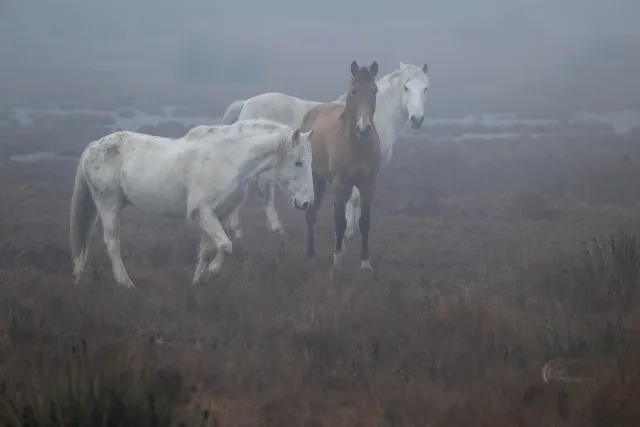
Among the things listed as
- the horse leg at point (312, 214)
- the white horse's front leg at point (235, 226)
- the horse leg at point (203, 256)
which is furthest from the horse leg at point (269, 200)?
the horse leg at point (203, 256)

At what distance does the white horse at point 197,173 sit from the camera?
8.09 metres

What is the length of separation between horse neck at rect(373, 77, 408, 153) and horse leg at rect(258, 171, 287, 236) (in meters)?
1.98

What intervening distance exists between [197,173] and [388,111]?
4.76 m

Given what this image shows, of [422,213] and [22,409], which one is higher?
[22,409]

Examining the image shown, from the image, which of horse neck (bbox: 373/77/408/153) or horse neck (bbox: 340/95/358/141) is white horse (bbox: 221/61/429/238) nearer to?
horse neck (bbox: 373/77/408/153)

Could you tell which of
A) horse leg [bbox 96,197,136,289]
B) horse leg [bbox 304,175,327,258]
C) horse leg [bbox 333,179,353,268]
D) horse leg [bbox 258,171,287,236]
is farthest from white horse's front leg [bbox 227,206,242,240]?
horse leg [bbox 96,197,136,289]

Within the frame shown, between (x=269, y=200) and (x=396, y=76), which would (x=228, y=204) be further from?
(x=396, y=76)

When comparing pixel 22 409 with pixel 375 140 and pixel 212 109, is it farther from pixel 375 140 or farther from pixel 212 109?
pixel 212 109

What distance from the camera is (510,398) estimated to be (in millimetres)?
4555

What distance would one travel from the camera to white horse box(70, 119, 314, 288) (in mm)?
8086

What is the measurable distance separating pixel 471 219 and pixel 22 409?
10597mm

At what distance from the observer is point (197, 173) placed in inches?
318

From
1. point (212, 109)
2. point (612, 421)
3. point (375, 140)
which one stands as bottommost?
point (212, 109)

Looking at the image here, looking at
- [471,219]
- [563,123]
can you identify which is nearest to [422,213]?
[471,219]
